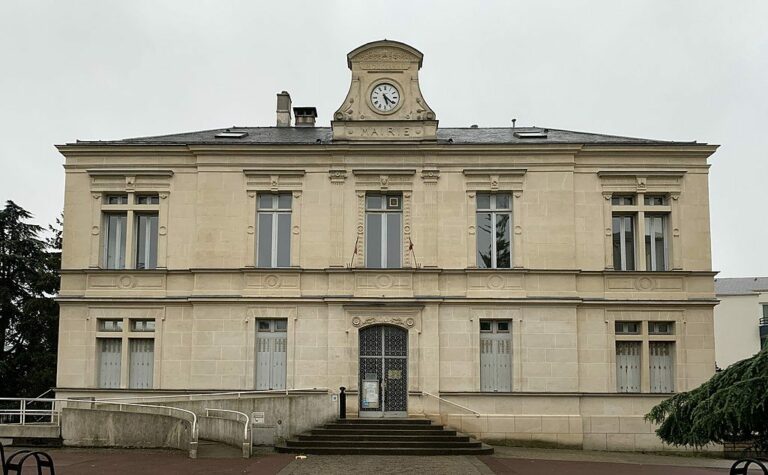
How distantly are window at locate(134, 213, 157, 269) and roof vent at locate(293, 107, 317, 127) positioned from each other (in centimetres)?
735

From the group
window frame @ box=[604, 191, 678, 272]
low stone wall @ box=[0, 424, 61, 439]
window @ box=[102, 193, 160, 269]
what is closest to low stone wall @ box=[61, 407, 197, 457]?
low stone wall @ box=[0, 424, 61, 439]

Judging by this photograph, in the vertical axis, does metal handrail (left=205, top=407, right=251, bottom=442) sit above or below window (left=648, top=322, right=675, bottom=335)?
below

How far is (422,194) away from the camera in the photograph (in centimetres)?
2698

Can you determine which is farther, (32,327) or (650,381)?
(32,327)

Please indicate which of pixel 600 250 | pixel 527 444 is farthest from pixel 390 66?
pixel 527 444

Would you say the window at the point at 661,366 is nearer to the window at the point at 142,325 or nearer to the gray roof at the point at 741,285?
the window at the point at 142,325

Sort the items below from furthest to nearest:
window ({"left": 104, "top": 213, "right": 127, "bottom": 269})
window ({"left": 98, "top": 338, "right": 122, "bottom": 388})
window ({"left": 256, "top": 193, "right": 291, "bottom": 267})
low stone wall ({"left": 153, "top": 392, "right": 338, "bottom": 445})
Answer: window ({"left": 104, "top": 213, "right": 127, "bottom": 269}) < window ({"left": 256, "top": 193, "right": 291, "bottom": 267}) < window ({"left": 98, "top": 338, "right": 122, "bottom": 388}) < low stone wall ({"left": 153, "top": 392, "right": 338, "bottom": 445})

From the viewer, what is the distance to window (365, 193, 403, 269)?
1060 inches

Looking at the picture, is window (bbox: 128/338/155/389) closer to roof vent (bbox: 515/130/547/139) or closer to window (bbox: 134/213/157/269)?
window (bbox: 134/213/157/269)

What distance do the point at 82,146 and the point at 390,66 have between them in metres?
10.0

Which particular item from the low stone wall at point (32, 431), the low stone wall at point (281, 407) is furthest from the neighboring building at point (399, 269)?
the low stone wall at point (32, 431)

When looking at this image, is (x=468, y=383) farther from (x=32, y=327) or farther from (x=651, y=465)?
(x=32, y=327)

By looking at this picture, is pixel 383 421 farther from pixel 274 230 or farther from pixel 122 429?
pixel 122 429

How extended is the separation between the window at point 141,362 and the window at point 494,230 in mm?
10453
